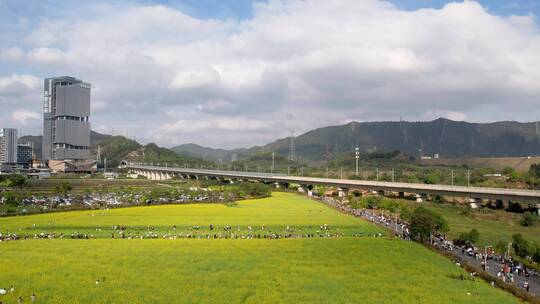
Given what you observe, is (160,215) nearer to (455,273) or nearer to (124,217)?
(124,217)

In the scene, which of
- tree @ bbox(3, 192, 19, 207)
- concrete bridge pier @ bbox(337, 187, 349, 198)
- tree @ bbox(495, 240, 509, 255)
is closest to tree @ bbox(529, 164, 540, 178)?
concrete bridge pier @ bbox(337, 187, 349, 198)

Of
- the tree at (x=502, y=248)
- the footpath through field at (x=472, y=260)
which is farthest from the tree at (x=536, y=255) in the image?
the tree at (x=502, y=248)

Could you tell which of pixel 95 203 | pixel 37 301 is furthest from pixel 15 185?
pixel 37 301

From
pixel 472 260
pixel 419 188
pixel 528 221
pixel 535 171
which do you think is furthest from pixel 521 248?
pixel 535 171

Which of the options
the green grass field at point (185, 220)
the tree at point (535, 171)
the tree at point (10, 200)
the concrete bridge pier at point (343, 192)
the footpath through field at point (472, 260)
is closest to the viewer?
the footpath through field at point (472, 260)

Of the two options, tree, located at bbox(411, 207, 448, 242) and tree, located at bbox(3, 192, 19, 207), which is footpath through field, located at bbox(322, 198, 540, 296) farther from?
tree, located at bbox(3, 192, 19, 207)

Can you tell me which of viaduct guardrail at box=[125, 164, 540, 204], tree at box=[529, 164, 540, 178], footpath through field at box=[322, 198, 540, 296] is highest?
tree at box=[529, 164, 540, 178]

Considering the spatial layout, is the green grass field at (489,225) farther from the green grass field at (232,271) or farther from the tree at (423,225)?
the green grass field at (232,271)

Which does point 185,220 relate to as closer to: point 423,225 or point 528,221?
point 423,225
